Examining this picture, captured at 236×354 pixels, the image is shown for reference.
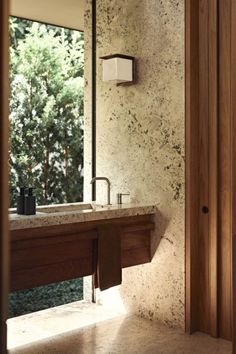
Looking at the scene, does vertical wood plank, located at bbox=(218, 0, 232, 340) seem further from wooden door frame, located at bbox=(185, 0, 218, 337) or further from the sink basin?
the sink basin

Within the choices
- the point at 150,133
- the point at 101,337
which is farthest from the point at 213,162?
the point at 101,337

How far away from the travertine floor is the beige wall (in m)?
2.40

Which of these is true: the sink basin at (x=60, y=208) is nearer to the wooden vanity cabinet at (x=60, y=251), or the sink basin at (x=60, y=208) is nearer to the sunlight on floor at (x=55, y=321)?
the wooden vanity cabinet at (x=60, y=251)

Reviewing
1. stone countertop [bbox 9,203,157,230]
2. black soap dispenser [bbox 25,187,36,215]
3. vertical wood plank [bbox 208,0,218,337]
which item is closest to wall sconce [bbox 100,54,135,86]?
vertical wood plank [bbox 208,0,218,337]

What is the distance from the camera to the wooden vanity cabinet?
249cm

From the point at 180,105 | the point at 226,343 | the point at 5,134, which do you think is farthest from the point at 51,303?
the point at 5,134

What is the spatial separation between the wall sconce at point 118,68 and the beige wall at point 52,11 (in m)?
0.72

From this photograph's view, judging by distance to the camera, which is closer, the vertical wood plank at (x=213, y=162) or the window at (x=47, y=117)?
the vertical wood plank at (x=213, y=162)

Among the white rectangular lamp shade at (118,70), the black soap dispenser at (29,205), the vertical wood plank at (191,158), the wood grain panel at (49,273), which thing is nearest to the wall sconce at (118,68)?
the white rectangular lamp shade at (118,70)

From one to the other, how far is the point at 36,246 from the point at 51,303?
1.30 meters

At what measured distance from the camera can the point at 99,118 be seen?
3.57 m

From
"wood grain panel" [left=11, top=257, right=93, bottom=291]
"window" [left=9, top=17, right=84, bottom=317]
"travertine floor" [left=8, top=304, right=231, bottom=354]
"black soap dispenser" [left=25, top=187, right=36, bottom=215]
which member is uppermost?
"window" [left=9, top=17, right=84, bottom=317]

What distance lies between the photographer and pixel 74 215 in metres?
2.71

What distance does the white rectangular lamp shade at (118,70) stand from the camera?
3.15 m
